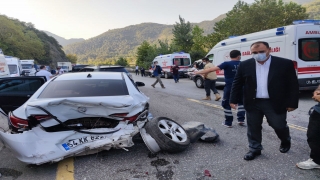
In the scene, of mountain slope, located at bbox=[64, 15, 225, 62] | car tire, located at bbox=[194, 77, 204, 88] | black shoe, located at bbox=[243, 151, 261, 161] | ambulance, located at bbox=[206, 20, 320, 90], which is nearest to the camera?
black shoe, located at bbox=[243, 151, 261, 161]

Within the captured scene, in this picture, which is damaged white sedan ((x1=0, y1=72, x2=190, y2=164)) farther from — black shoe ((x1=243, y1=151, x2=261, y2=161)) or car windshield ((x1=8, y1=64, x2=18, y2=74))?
car windshield ((x1=8, y1=64, x2=18, y2=74))

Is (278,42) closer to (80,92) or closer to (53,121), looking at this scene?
(80,92)

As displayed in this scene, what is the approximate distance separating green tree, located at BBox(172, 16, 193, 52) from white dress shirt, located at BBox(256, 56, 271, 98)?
33.5 meters

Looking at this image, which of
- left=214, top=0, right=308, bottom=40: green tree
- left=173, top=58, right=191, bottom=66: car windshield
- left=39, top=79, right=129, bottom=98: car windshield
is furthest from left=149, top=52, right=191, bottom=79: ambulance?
left=39, top=79, right=129, bottom=98: car windshield

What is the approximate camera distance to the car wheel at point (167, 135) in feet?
10.5

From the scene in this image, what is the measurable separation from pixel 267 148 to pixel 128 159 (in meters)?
2.15

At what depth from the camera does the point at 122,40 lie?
165 m

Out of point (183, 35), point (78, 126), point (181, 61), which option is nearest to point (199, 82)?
point (181, 61)

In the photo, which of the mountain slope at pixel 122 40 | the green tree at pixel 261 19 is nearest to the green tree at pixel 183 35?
the green tree at pixel 261 19

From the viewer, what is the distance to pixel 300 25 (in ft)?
26.1

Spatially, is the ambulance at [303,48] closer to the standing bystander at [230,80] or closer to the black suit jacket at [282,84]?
the standing bystander at [230,80]

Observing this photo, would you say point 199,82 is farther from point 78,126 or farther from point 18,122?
point 18,122

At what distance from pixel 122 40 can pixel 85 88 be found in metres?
168

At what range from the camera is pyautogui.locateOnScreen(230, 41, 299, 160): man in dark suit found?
2879 millimetres
